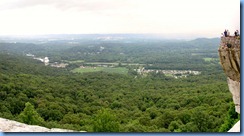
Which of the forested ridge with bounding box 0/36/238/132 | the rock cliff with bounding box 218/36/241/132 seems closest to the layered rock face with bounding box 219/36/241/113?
A: the rock cliff with bounding box 218/36/241/132

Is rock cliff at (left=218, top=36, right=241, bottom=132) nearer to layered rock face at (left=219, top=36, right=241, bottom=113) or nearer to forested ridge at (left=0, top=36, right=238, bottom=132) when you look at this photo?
layered rock face at (left=219, top=36, right=241, bottom=113)

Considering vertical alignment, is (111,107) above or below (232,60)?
below

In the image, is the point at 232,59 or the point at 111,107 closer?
the point at 232,59

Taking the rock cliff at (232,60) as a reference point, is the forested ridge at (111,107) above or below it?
below

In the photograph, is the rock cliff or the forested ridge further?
the forested ridge

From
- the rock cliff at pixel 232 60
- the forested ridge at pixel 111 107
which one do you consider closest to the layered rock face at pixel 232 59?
the rock cliff at pixel 232 60

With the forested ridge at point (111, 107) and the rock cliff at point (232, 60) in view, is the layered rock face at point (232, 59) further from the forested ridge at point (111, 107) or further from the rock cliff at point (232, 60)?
the forested ridge at point (111, 107)

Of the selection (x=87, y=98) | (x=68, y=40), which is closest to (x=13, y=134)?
(x=87, y=98)

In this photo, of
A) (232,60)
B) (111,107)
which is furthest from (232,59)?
(111,107)

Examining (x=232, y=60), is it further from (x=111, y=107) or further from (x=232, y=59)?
(x=111, y=107)
